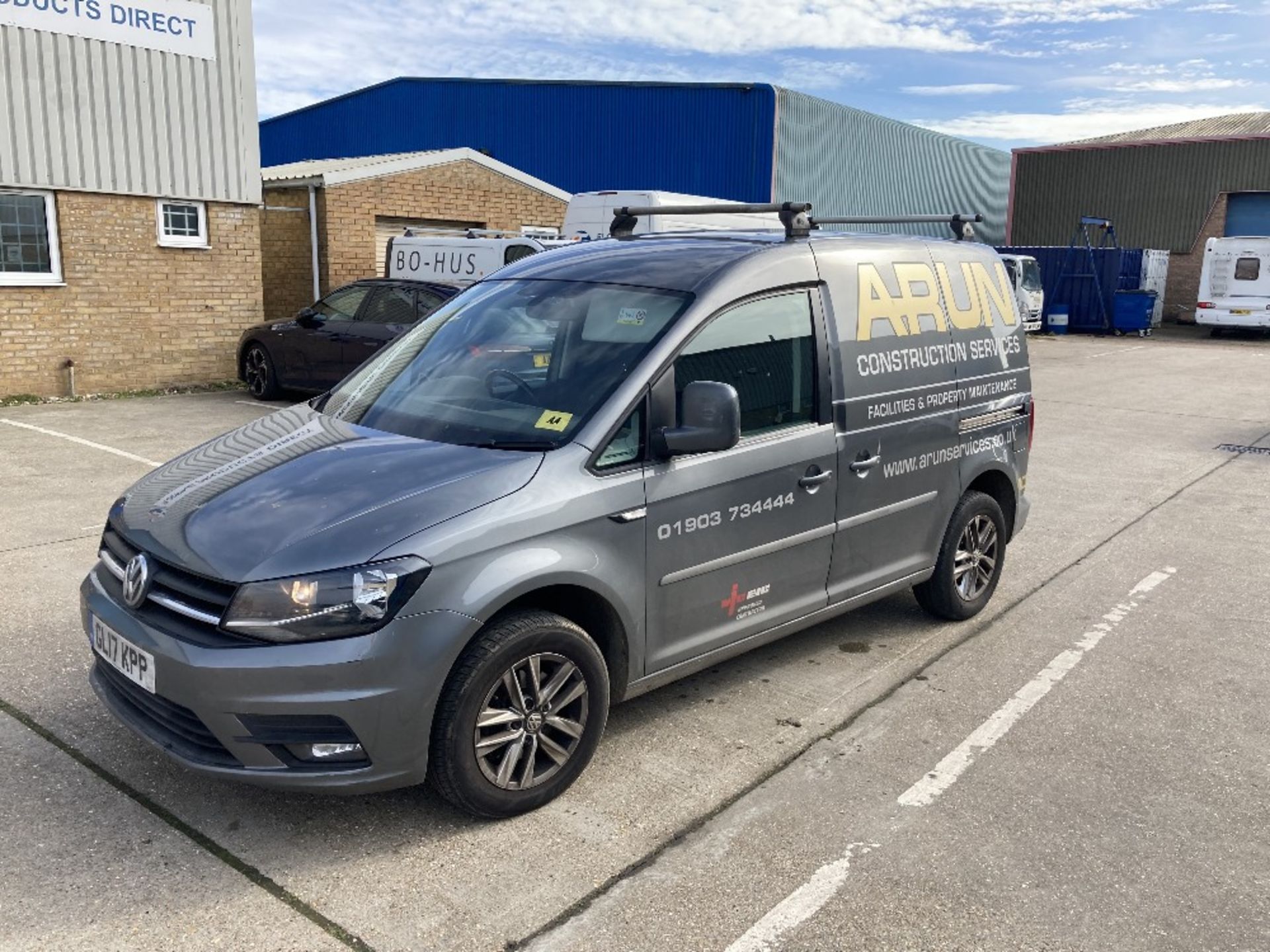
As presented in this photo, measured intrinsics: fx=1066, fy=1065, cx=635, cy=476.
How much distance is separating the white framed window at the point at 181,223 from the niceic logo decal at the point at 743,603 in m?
12.1

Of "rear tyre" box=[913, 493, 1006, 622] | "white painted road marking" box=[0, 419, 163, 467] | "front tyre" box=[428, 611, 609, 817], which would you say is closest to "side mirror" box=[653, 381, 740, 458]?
"front tyre" box=[428, 611, 609, 817]

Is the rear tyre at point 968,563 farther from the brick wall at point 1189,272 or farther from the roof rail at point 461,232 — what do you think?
the brick wall at point 1189,272

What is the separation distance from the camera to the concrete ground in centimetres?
295

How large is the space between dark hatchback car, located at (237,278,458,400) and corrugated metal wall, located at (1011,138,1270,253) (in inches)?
1220

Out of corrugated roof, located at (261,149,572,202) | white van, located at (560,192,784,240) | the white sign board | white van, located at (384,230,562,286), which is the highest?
the white sign board

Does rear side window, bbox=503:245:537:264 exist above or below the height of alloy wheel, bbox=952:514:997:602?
above

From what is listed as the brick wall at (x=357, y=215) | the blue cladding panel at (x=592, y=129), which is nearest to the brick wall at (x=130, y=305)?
the brick wall at (x=357, y=215)

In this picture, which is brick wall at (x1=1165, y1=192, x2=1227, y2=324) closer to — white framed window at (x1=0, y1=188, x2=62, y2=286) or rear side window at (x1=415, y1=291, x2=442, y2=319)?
rear side window at (x1=415, y1=291, x2=442, y2=319)

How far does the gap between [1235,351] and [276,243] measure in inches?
838

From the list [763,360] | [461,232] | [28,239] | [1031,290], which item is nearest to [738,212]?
[763,360]

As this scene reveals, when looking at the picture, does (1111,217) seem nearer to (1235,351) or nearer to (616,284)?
(1235,351)

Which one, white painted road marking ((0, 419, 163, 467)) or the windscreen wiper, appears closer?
the windscreen wiper

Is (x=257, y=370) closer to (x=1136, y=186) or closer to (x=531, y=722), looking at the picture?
(x=531, y=722)

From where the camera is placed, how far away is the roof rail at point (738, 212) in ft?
14.6
